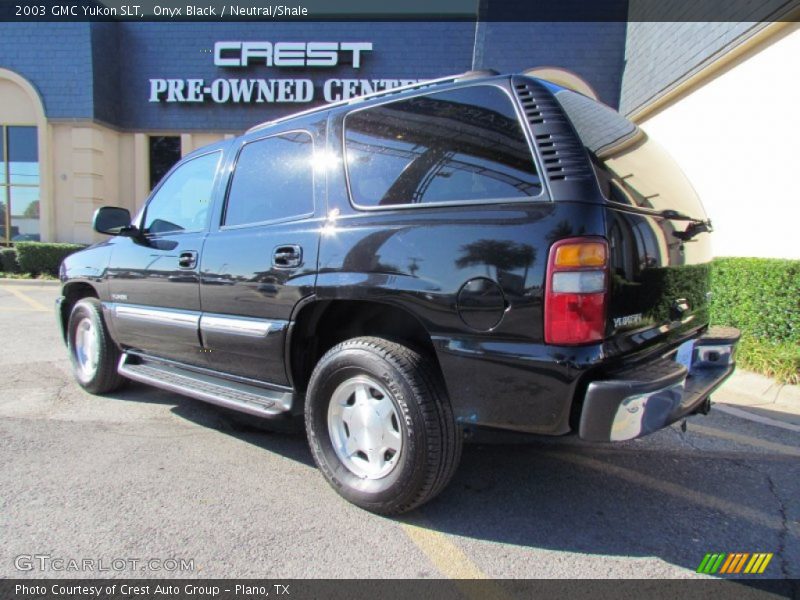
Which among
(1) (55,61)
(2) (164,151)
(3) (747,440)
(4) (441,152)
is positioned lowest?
(3) (747,440)

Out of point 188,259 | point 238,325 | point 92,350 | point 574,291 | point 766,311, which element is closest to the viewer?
point 574,291

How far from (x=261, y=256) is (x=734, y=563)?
2693mm

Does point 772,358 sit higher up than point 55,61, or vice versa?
point 55,61

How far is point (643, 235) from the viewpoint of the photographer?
90.0 inches

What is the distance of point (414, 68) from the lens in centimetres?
1362

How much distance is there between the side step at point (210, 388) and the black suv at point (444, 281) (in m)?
0.01

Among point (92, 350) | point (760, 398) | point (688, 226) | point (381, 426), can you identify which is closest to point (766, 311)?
point (760, 398)

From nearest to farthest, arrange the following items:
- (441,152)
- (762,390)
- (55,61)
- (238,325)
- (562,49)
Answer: (441,152), (238,325), (762,390), (562,49), (55,61)

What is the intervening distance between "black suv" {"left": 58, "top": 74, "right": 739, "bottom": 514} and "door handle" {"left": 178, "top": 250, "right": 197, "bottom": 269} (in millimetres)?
21

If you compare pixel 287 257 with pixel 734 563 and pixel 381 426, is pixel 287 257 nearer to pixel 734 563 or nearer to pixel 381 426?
pixel 381 426

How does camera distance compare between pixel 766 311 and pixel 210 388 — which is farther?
pixel 766 311

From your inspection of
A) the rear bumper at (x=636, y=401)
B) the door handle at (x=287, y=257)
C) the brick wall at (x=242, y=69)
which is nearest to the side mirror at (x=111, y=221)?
the door handle at (x=287, y=257)

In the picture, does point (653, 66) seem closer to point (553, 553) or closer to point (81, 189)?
point (553, 553)

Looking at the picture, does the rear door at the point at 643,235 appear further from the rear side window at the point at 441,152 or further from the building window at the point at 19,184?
the building window at the point at 19,184
